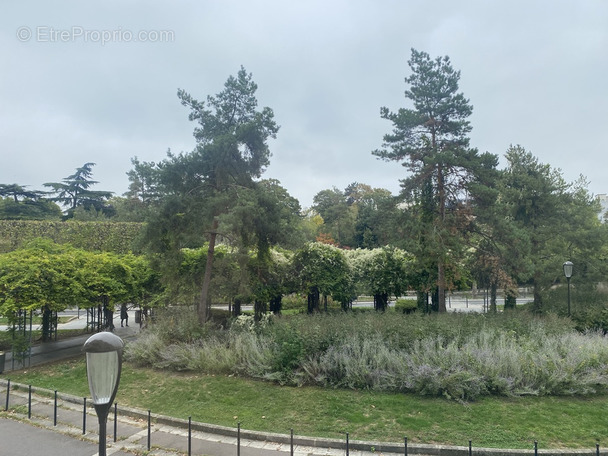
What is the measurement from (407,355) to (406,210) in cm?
1041

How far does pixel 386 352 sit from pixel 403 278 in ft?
41.7

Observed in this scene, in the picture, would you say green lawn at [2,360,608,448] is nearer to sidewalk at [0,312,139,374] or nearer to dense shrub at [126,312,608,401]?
dense shrub at [126,312,608,401]

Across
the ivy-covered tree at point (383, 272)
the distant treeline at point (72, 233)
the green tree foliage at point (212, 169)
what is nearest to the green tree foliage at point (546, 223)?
the ivy-covered tree at point (383, 272)

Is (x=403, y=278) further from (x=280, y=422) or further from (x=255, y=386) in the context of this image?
(x=280, y=422)

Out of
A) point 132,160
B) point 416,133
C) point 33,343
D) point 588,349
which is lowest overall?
point 33,343

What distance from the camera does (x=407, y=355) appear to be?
9.28m

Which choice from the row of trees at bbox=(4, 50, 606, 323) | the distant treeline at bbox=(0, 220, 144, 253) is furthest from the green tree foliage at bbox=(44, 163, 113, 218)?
the row of trees at bbox=(4, 50, 606, 323)

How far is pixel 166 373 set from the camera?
11148 mm

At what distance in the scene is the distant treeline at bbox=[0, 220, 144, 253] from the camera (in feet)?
89.4

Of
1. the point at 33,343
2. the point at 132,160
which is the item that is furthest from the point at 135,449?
the point at 33,343

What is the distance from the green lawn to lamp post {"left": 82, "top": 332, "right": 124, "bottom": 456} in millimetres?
3938

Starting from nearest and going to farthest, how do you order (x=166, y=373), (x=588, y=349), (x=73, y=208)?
(x=588, y=349) < (x=166, y=373) < (x=73, y=208)

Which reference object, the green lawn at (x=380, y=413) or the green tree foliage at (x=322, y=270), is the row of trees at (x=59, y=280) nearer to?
the green lawn at (x=380, y=413)

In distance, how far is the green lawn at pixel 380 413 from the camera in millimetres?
6801
